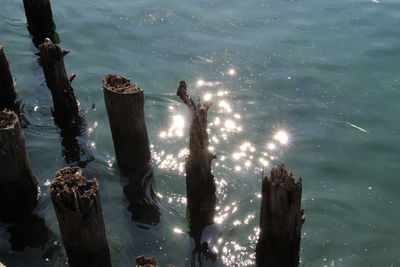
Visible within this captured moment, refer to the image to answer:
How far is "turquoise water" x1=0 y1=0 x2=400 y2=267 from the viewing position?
891cm

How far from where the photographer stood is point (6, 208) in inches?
342

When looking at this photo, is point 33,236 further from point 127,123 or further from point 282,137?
point 282,137

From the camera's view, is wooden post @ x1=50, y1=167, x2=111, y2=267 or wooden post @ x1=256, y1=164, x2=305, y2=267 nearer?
wooden post @ x1=50, y1=167, x2=111, y2=267

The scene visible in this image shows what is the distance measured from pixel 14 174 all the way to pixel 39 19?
741cm

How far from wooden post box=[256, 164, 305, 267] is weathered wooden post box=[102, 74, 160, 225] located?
2.37 m

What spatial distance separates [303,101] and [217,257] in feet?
17.3

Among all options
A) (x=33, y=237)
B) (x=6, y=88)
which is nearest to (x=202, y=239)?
(x=33, y=237)

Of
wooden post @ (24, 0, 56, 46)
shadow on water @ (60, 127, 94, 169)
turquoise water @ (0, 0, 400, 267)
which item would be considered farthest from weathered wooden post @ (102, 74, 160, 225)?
wooden post @ (24, 0, 56, 46)

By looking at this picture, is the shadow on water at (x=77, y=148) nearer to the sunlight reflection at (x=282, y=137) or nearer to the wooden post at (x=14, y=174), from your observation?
the wooden post at (x=14, y=174)

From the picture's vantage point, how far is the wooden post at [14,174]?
7.84 metres

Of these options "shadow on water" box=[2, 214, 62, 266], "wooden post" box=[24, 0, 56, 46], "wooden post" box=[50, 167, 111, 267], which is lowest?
"shadow on water" box=[2, 214, 62, 266]

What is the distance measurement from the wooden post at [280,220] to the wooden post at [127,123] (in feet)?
9.20

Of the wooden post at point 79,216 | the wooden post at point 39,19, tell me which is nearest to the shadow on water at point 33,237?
the wooden post at point 79,216

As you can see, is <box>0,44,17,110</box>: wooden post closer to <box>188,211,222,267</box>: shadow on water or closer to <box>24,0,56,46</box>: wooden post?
<box>24,0,56,46</box>: wooden post
